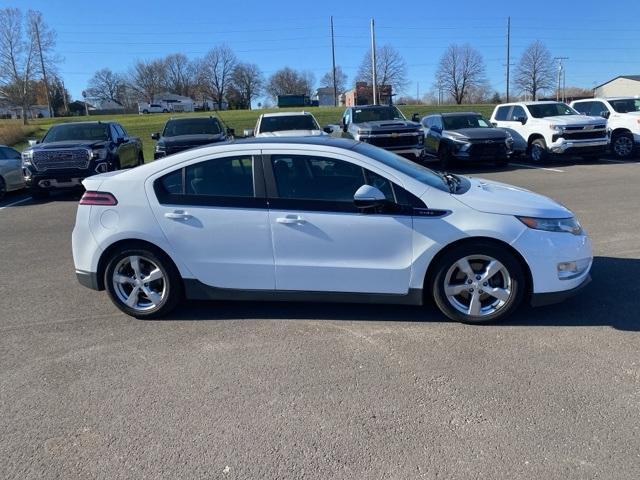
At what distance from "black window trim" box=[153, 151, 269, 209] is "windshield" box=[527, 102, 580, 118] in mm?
14638

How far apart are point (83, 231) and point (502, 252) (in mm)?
3549

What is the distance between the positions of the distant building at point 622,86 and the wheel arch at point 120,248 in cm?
8829

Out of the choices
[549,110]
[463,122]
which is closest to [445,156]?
[463,122]

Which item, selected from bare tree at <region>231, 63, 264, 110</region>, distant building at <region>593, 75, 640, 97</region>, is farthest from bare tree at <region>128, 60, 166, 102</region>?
distant building at <region>593, 75, 640, 97</region>

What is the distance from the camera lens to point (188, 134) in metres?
14.4

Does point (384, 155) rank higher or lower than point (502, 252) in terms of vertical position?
higher

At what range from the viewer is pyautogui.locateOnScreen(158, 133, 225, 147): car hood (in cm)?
1331

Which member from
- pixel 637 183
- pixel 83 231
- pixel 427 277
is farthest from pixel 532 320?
pixel 637 183

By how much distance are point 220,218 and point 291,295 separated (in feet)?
2.85

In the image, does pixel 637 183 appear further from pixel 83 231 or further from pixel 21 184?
pixel 21 184

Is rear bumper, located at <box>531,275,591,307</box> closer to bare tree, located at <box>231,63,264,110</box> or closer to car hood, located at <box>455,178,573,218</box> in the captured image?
car hood, located at <box>455,178,573,218</box>

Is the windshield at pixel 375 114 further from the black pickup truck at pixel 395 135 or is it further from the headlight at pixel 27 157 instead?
the headlight at pixel 27 157

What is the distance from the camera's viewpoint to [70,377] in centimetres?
374

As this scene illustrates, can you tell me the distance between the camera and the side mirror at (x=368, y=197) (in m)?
4.10
